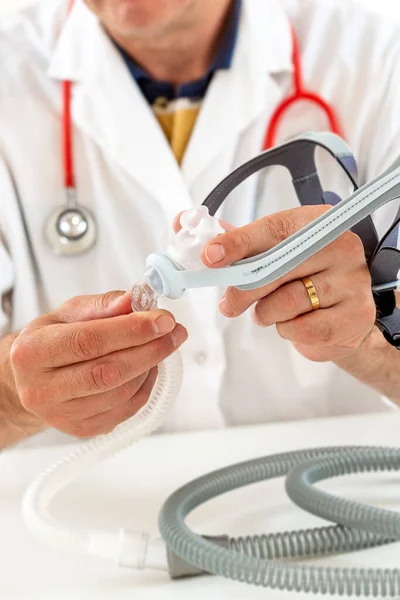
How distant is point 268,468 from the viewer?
2.36 ft

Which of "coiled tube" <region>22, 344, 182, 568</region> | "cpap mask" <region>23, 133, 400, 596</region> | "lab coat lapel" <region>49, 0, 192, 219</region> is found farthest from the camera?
"lab coat lapel" <region>49, 0, 192, 219</region>

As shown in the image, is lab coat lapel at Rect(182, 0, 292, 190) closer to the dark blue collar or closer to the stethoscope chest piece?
the dark blue collar

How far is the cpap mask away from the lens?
495 millimetres

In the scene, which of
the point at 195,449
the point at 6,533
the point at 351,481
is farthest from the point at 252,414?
the point at 6,533

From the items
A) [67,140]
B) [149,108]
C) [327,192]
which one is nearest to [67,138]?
[67,140]

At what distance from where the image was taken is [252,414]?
1021 millimetres

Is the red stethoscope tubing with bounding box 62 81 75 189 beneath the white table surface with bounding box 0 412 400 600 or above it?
above

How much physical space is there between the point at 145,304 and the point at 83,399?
112mm

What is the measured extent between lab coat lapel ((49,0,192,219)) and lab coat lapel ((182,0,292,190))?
0.04 metres

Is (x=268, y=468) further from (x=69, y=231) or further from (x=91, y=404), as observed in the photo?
(x=69, y=231)

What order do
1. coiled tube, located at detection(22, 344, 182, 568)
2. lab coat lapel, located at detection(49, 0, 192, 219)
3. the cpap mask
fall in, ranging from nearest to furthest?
the cpap mask
coiled tube, located at detection(22, 344, 182, 568)
lab coat lapel, located at detection(49, 0, 192, 219)

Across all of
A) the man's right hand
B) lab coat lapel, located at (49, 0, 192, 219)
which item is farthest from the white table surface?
lab coat lapel, located at (49, 0, 192, 219)

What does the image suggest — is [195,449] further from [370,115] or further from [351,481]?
[370,115]

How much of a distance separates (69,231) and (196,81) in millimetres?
285
